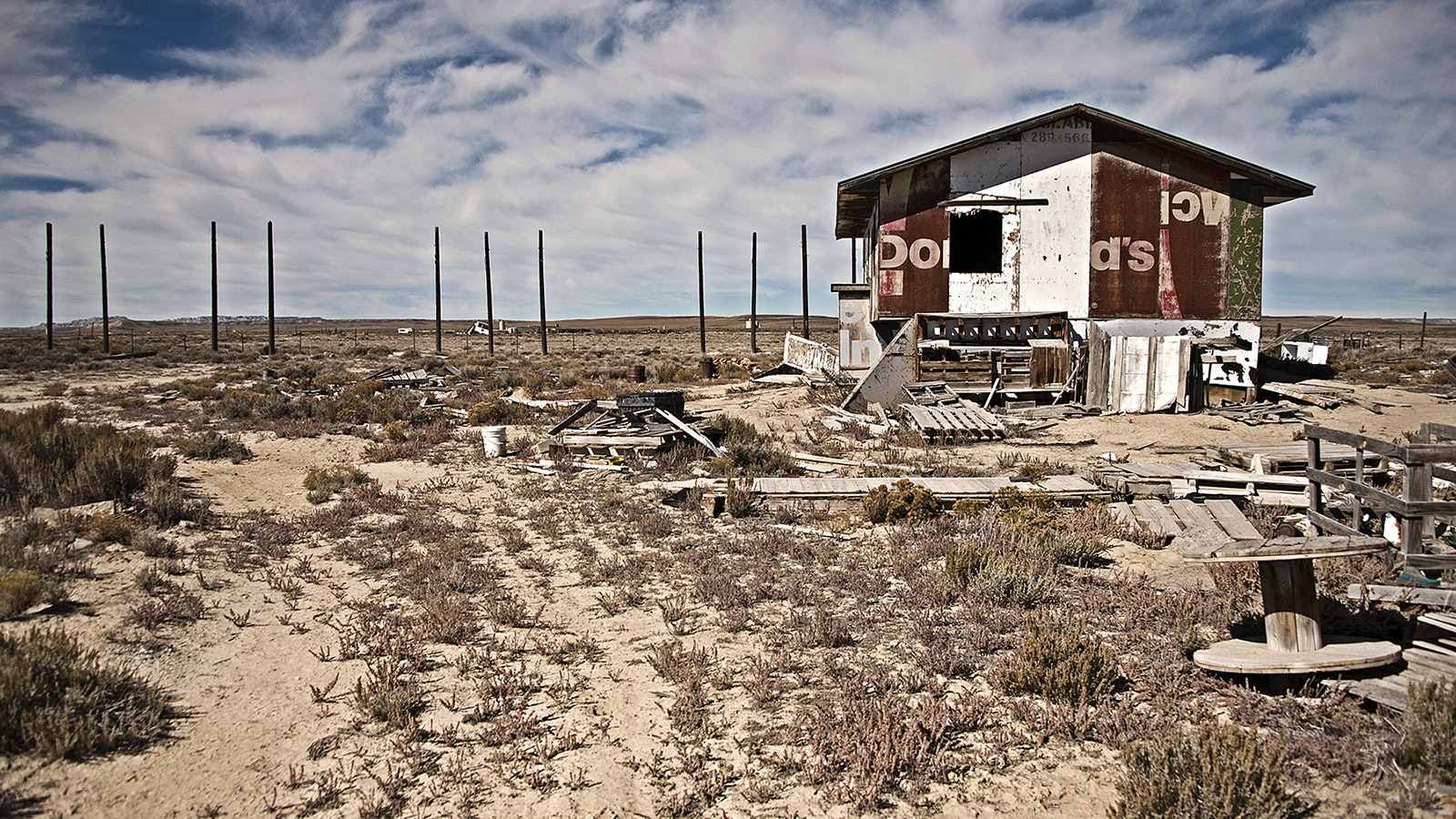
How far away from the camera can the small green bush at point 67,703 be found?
423 cm

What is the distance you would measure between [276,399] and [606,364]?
20.0 metres

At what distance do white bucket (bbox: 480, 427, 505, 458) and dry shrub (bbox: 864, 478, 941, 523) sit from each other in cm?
714

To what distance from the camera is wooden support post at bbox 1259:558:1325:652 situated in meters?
4.63

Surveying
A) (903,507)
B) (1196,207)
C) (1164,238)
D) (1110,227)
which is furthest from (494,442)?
(1196,207)

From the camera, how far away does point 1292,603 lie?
4707 mm

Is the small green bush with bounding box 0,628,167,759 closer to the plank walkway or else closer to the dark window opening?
the plank walkway

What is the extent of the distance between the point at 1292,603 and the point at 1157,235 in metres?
16.7

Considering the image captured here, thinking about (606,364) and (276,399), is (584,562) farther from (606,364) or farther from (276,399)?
(606,364)

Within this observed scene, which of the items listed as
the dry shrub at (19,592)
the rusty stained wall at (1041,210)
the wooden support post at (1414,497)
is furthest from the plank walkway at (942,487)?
the rusty stained wall at (1041,210)

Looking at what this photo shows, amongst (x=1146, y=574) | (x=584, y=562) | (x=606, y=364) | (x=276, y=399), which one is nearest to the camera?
(x=1146, y=574)

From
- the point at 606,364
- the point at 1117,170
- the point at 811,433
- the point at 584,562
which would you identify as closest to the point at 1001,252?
the point at 1117,170

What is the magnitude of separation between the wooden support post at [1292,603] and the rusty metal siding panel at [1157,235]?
15470 mm

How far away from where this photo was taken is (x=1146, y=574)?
23.0 feet

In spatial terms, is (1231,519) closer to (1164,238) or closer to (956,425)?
(956,425)
